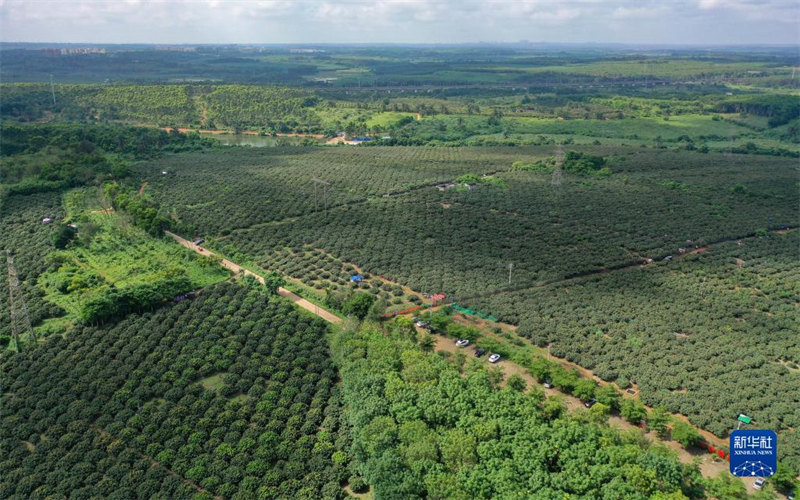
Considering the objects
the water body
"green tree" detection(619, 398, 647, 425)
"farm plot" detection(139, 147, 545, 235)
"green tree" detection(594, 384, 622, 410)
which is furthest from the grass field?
the water body

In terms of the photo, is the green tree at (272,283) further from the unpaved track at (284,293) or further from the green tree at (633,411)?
the green tree at (633,411)

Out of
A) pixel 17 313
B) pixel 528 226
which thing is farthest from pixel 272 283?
pixel 528 226

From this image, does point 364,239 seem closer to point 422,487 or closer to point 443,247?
point 443,247

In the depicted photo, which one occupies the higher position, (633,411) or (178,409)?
(633,411)

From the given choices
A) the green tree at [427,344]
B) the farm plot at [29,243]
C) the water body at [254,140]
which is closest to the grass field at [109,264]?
the farm plot at [29,243]

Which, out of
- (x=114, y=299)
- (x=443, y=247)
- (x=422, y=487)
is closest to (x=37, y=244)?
(x=114, y=299)

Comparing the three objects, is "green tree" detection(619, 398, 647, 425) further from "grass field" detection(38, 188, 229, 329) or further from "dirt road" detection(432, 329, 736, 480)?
"grass field" detection(38, 188, 229, 329)

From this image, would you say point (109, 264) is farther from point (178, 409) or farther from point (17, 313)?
point (178, 409)
